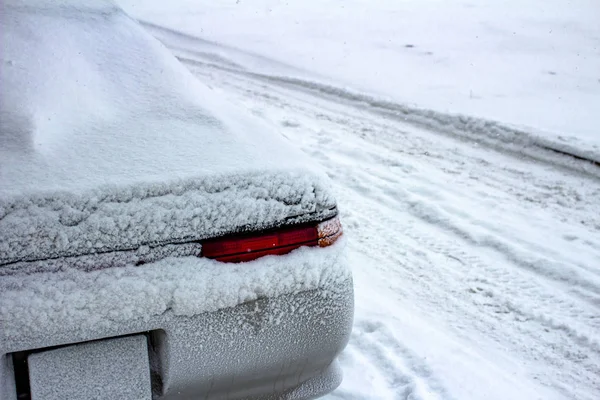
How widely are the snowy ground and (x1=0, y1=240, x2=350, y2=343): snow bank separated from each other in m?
1.02

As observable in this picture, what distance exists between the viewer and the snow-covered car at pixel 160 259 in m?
1.45

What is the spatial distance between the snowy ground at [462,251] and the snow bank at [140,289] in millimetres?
1020

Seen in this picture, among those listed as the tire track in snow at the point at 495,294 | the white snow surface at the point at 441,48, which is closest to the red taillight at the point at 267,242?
the tire track in snow at the point at 495,294

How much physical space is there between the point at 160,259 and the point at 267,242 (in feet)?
1.00

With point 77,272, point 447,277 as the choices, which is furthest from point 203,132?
point 447,277

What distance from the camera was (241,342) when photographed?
1618 millimetres

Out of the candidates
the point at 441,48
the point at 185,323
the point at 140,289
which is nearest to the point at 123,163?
the point at 140,289

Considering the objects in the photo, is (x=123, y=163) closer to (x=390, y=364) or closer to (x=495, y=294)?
(x=390, y=364)

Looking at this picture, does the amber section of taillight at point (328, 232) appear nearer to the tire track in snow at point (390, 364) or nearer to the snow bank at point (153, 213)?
the snow bank at point (153, 213)

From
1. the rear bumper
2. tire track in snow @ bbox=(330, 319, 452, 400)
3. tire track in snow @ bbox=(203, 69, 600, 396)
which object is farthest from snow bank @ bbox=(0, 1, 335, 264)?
tire track in snow @ bbox=(203, 69, 600, 396)

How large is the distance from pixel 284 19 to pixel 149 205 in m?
11.3

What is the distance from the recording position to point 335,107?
265 inches

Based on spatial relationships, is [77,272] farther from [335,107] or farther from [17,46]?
[335,107]

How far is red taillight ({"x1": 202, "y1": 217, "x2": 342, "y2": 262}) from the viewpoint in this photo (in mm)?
1597
